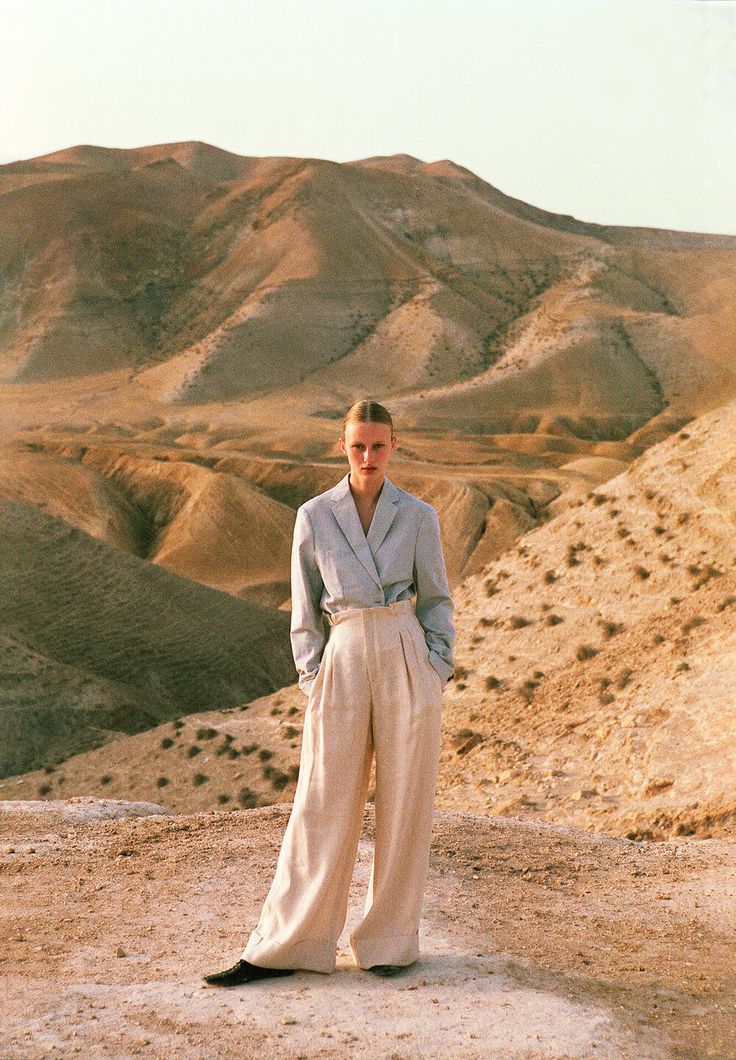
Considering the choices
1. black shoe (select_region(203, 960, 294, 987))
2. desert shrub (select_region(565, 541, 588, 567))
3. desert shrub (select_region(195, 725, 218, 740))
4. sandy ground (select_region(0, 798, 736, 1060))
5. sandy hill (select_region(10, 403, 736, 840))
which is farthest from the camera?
desert shrub (select_region(195, 725, 218, 740))

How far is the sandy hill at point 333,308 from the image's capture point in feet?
221

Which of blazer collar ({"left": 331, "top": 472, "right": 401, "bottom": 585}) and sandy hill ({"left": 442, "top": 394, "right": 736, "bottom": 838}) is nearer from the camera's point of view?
blazer collar ({"left": 331, "top": 472, "right": 401, "bottom": 585})

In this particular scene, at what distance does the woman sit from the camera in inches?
207

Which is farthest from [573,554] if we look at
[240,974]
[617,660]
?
[240,974]

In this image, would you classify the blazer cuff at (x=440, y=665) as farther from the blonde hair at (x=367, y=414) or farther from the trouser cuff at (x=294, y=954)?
the trouser cuff at (x=294, y=954)

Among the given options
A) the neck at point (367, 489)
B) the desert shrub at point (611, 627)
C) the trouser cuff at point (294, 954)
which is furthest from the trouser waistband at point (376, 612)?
the desert shrub at point (611, 627)

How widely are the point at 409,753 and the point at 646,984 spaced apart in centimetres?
142

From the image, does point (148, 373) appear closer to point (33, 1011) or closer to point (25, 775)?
point (25, 775)

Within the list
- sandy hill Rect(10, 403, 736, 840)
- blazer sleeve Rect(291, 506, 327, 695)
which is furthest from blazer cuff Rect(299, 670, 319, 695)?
sandy hill Rect(10, 403, 736, 840)

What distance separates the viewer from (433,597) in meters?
5.41

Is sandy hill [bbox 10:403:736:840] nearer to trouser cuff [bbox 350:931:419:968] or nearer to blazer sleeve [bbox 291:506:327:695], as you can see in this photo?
trouser cuff [bbox 350:931:419:968]

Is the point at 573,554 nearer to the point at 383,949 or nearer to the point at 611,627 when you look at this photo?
the point at 611,627

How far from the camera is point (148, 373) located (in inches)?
2891

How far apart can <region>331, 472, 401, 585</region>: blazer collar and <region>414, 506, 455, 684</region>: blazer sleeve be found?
14 cm
